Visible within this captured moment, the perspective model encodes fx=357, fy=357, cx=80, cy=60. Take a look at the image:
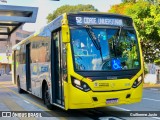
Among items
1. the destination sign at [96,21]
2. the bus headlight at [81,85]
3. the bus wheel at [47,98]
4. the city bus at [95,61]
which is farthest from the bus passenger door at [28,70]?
the bus headlight at [81,85]

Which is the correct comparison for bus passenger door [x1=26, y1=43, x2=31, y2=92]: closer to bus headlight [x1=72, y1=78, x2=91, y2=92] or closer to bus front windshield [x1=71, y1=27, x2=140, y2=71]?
bus front windshield [x1=71, y1=27, x2=140, y2=71]

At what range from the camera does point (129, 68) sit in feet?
34.1

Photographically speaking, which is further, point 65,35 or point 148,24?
point 148,24

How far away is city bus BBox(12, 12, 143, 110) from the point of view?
974 cm

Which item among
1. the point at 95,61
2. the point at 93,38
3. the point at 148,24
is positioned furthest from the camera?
the point at 148,24

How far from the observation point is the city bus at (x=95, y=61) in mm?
9742

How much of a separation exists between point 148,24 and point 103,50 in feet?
53.6

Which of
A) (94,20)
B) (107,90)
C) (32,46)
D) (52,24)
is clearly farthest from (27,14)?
(107,90)

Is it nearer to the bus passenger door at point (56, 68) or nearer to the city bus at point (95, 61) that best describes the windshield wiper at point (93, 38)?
the city bus at point (95, 61)

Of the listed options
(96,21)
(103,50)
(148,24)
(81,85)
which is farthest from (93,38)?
(148,24)

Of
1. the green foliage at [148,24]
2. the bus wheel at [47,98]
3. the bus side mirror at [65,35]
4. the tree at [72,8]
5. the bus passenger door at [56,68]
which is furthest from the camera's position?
the tree at [72,8]

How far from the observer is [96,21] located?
34.0 ft

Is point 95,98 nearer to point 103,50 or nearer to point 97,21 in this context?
point 103,50

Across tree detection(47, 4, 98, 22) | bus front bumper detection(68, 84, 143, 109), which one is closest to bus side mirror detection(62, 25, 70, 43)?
bus front bumper detection(68, 84, 143, 109)
